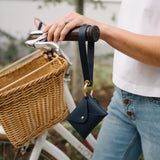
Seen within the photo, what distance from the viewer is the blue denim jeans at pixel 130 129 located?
98 cm

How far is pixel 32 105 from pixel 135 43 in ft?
1.78

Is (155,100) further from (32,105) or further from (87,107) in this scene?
(32,105)

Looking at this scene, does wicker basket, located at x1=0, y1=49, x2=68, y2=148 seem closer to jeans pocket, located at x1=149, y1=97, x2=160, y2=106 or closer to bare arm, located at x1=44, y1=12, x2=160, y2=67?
bare arm, located at x1=44, y1=12, x2=160, y2=67

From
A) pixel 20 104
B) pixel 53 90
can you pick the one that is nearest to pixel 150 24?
pixel 53 90

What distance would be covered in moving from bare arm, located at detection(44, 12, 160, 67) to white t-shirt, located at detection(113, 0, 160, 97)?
139mm

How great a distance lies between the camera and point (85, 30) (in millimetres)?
772

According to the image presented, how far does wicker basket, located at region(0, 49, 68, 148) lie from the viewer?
0.91m

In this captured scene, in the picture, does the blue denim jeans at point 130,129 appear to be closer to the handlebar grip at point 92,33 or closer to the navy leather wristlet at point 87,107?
the navy leather wristlet at point 87,107

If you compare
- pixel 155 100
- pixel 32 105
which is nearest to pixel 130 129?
pixel 155 100

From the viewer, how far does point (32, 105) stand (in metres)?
1.00

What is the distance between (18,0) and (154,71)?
471 centimetres

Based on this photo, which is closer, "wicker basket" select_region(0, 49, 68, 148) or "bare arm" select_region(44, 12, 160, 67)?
"bare arm" select_region(44, 12, 160, 67)

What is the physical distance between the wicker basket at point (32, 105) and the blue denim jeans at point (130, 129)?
11.2 inches

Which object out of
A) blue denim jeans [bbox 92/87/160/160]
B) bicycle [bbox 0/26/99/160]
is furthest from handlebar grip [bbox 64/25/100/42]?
blue denim jeans [bbox 92/87/160/160]
